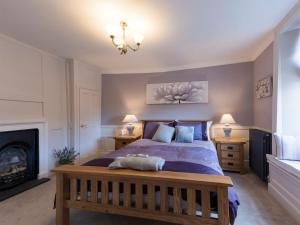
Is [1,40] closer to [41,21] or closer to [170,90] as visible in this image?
[41,21]

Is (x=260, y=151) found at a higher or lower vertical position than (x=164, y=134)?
lower

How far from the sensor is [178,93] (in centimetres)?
432

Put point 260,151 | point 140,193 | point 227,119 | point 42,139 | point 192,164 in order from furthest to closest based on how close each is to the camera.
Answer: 1. point 227,119
2. point 42,139
3. point 260,151
4. point 192,164
5. point 140,193

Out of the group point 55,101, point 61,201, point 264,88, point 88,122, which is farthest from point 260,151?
point 55,101

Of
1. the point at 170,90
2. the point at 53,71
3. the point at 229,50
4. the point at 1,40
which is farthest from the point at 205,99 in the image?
the point at 1,40

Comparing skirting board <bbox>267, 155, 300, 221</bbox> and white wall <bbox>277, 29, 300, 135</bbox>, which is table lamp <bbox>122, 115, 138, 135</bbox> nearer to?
skirting board <bbox>267, 155, 300, 221</bbox>

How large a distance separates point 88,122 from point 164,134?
2.05 meters

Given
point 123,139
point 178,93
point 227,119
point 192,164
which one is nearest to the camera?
point 192,164

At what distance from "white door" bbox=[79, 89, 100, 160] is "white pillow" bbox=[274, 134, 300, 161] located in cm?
377

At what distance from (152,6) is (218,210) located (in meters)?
2.13

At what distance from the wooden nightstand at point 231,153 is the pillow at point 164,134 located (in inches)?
37.9

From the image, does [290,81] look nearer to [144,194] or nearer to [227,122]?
[227,122]

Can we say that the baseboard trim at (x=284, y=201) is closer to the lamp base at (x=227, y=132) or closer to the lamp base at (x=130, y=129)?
the lamp base at (x=227, y=132)

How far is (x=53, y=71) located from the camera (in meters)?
3.66
